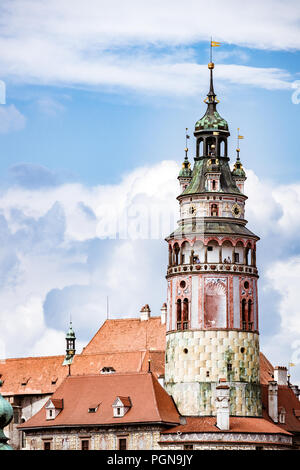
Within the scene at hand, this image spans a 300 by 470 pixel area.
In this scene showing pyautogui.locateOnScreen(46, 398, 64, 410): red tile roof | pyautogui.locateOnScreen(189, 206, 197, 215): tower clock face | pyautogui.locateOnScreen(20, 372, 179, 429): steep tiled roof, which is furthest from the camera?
pyautogui.locateOnScreen(189, 206, 197, 215): tower clock face

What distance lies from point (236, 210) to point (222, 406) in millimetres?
17579

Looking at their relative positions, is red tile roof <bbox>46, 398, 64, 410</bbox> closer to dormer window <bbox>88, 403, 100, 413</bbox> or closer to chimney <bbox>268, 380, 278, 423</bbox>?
dormer window <bbox>88, 403, 100, 413</bbox>

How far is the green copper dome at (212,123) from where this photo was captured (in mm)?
119000

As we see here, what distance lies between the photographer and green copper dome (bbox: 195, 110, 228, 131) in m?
119

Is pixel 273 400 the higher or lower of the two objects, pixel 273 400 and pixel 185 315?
the lower

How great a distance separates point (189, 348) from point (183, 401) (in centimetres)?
424

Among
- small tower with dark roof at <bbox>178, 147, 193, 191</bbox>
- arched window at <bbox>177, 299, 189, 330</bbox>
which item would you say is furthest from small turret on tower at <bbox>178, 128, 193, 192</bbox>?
arched window at <bbox>177, 299, 189, 330</bbox>

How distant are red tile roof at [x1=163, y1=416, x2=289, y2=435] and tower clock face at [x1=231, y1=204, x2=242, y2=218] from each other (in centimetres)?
1714

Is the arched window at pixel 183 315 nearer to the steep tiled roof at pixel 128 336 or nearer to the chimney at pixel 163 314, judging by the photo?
the steep tiled roof at pixel 128 336

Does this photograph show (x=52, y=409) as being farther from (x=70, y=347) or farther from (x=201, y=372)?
(x=70, y=347)

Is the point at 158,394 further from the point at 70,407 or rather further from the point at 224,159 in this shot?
the point at 224,159

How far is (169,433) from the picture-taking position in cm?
10888

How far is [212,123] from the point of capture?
119 meters

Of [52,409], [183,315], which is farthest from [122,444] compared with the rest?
[183,315]
